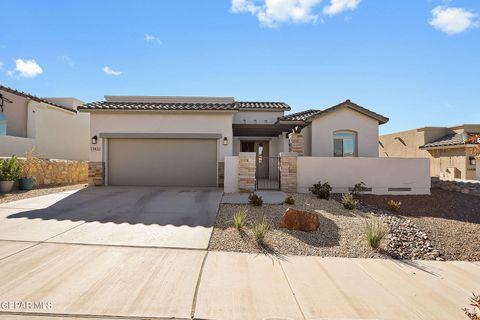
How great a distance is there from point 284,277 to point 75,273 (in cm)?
372

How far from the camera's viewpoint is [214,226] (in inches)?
263

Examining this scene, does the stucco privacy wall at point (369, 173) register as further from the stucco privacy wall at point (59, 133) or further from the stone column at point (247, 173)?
the stucco privacy wall at point (59, 133)

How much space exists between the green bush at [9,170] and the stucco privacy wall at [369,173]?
13.9m

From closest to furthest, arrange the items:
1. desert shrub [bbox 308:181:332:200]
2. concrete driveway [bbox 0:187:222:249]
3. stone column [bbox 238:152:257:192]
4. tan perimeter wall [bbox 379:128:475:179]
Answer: concrete driveway [bbox 0:187:222:249] < desert shrub [bbox 308:181:332:200] < stone column [bbox 238:152:257:192] < tan perimeter wall [bbox 379:128:475:179]

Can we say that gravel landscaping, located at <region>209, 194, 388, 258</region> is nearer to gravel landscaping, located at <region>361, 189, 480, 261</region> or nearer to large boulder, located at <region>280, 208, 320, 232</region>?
large boulder, located at <region>280, 208, 320, 232</region>

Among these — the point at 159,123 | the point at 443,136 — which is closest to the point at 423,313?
the point at 159,123

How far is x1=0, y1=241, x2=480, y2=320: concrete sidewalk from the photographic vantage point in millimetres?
3301

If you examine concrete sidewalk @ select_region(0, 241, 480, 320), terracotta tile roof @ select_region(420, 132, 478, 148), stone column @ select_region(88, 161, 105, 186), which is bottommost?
concrete sidewalk @ select_region(0, 241, 480, 320)

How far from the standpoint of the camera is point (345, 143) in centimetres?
1430

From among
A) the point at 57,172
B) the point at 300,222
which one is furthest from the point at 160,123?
the point at 300,222

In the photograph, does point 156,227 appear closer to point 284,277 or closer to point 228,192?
point 284,277

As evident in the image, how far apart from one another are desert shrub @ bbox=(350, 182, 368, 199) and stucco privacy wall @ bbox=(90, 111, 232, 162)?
669 cm

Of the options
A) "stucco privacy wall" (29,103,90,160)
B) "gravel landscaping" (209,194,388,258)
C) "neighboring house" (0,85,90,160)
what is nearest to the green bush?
"neighboring house" (0,85,90,160)

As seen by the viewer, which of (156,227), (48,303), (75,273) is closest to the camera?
(48,303)
